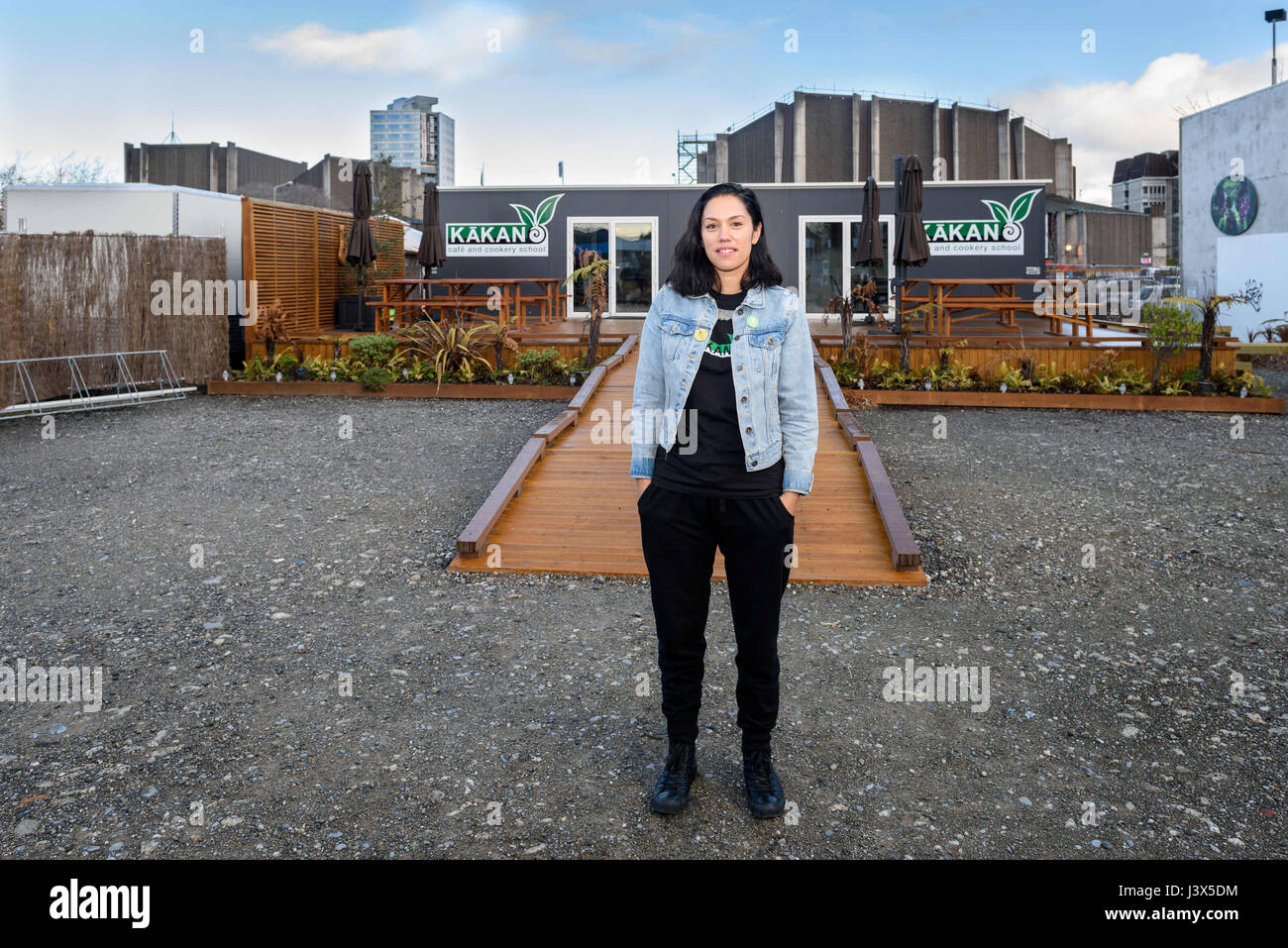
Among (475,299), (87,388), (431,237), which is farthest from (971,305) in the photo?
(87,388)

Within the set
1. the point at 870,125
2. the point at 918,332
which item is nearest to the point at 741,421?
the point at 918,332

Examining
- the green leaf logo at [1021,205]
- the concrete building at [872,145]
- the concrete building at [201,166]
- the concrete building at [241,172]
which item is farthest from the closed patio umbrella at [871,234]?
the concrete building at [201,166]

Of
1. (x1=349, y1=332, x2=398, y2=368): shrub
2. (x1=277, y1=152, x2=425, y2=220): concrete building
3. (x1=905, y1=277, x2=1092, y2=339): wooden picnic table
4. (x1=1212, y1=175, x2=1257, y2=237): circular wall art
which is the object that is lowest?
(x1=349, y1=332, x2=398, y2=368): shrub

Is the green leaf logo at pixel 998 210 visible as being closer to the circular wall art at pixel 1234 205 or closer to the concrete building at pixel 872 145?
the circular wall art at pixel 1234 205

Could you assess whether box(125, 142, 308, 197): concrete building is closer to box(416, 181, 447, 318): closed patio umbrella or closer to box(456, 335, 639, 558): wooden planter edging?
box(416, 181, 447, 318): closed patio umbrella

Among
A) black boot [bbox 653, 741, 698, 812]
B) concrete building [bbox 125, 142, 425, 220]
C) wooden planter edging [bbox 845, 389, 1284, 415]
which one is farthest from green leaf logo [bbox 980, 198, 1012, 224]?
A: concrete building [bbox 125, 142, 425, 220]

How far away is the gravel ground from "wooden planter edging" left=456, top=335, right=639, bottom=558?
27 cm

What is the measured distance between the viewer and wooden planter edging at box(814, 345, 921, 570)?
6.38 metres

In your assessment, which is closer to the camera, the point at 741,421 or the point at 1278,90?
the point at 741,421

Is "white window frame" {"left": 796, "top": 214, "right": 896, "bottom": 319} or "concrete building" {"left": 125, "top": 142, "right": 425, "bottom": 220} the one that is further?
"concrete building" {"left": 125, "top": 142, "right": 425, "bottom": 220}

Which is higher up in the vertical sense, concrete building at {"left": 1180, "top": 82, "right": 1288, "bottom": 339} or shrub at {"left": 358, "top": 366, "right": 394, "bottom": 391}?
concrete building at {"left": 1180, "top": 82, "right": 1288, "bottom": 339}
